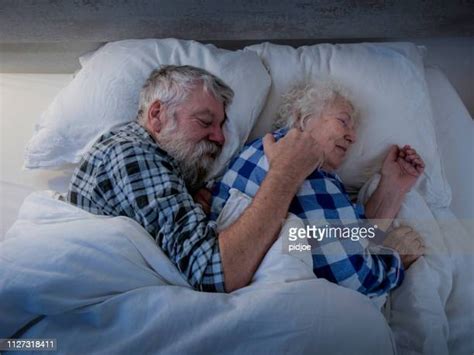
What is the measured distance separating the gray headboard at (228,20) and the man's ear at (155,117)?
168mm

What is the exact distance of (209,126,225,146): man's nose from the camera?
747mm

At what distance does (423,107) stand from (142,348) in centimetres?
66

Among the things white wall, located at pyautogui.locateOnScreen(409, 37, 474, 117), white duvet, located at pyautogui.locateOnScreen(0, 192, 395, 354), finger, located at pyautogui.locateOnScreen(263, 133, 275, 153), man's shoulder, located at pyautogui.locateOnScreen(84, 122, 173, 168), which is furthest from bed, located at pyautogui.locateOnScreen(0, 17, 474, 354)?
white wall, located at pyautogui.locateOnScreen(409, 37, 474, 117)

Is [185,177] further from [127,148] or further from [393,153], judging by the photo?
[393,153]

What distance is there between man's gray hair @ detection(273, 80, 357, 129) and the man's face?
0.45ft

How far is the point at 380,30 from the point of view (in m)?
0.75

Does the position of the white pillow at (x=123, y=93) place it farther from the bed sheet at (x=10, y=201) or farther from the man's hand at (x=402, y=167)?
the man's hand at (x=402, y=167)

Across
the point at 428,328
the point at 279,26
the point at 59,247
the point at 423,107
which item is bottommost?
the point at 428,328

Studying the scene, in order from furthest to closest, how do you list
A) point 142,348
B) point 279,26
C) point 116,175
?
point 279,26 → point 116,175 → point 142,348

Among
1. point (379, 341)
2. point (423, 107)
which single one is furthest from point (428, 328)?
point (423, 107)

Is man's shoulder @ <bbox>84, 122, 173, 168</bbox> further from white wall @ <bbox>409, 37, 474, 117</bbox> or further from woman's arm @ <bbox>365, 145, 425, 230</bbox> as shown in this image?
white wall @ <bbox>409, 37, 474, 117</bbox>

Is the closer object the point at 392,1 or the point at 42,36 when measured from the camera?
the point at 392,1

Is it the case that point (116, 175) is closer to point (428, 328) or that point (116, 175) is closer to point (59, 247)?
point (59, 247)

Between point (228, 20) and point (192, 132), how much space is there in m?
0.22
